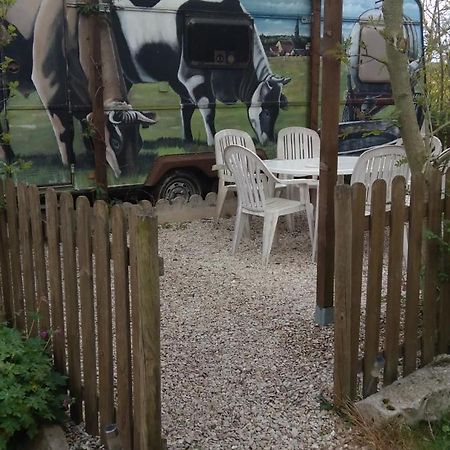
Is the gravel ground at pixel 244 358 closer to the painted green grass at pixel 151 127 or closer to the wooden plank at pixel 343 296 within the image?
the wooden plank at pixel 343 296

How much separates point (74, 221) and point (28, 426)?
0.83 m

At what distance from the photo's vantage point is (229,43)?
22.4 ft

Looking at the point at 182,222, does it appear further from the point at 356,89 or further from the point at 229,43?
the point at 356,89

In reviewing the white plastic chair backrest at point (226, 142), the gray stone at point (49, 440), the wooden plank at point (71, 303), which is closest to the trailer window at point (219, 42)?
the white plastic chair backrest at point (226, 142)

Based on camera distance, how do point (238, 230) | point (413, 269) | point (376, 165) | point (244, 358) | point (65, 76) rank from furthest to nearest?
point (65, 76) → point (238, 230) → point (376, 165) → point (244, 358) → point (413, 269)

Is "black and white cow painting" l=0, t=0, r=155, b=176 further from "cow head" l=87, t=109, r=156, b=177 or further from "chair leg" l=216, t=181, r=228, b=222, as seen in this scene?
"chair leg" l=216, t=181, r=228, b=222

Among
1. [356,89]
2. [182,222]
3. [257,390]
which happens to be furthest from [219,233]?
[257,390]

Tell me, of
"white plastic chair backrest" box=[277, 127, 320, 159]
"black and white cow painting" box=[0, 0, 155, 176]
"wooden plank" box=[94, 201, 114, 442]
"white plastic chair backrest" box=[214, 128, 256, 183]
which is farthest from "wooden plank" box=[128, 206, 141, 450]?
"white plastic chair backrest" box=[277, 127, 320, 159]

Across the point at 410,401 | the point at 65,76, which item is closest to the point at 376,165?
the point at 410,401

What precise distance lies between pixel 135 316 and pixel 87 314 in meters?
0.39

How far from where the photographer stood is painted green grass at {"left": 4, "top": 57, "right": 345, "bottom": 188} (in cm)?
579

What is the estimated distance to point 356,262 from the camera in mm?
2838

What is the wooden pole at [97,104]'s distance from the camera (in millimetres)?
5988

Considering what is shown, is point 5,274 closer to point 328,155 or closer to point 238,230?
point 328,155
